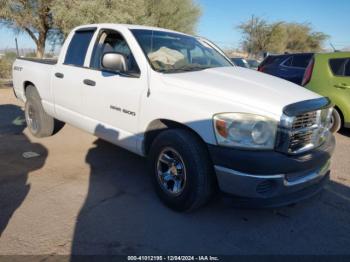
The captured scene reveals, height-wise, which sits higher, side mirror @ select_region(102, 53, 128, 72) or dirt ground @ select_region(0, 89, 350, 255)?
side mirror @ select_region(102, 53, 128, 72)

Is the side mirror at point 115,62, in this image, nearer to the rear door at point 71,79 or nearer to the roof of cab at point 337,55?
the rear door at point 71,79

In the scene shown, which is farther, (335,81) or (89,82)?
(335,81)

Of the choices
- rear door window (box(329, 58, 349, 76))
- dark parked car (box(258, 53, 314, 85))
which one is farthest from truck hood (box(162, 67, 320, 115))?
dark parked car (box(258, 53, 314, 85))

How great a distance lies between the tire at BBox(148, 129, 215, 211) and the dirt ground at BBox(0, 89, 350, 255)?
206 mm

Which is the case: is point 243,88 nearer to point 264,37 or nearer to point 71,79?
point 71,79

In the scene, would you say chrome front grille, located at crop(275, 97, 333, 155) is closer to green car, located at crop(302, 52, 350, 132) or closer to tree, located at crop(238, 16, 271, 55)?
green car, located at crop(302, 52, 350, 132)

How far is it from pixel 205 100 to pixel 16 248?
2100 mm

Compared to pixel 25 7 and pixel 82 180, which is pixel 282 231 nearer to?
pixel 82 180

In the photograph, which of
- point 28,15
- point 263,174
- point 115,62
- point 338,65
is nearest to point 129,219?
point 263,174

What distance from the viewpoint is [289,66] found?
9.44 m

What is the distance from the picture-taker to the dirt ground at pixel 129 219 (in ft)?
9.43

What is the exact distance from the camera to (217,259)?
2.74 meters

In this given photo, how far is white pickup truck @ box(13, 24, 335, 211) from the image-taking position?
2814 mm

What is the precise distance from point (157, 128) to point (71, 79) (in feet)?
6.01
